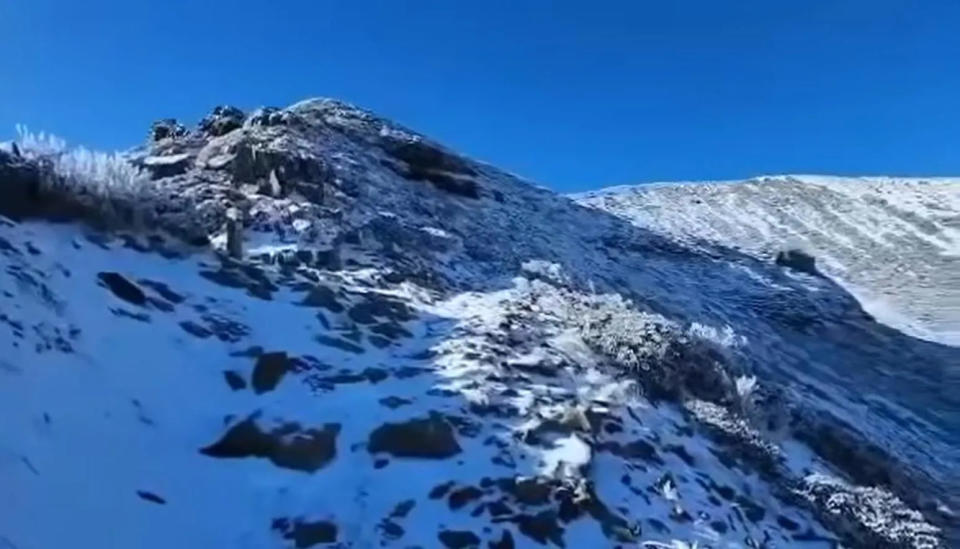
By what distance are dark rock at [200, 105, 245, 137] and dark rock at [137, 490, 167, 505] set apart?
999 centimetres

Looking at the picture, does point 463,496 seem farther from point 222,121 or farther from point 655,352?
point 222,121

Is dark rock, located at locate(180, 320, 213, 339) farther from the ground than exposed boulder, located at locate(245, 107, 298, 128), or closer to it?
closer to it

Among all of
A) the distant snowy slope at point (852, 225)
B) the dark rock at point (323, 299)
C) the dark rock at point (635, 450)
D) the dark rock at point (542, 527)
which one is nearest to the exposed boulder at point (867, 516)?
the dark rock at point (635, 450)

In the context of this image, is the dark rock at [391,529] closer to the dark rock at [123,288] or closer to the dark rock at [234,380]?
the dark rock at [234,380]

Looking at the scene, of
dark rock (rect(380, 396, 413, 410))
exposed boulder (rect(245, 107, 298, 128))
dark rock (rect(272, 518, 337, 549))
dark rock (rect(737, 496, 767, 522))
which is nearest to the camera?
dark rock (rect(272, 518, 337, 549))

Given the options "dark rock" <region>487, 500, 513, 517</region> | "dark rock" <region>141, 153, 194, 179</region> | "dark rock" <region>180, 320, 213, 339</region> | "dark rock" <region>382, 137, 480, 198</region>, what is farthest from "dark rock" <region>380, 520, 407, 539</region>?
"dark rock" <region>382, 137, 480, 198</region>

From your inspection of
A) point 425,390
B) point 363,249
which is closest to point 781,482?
point 425,390

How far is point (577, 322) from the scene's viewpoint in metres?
12.6

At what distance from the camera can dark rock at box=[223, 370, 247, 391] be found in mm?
9026

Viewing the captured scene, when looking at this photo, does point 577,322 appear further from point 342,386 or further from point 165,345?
point 165,345

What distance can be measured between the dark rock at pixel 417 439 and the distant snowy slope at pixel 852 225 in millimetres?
18336

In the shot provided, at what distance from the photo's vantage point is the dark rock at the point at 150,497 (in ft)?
23.9

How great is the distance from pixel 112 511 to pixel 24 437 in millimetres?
760

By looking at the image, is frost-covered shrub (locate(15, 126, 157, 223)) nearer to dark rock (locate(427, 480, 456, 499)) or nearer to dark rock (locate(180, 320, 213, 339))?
dark rock (locate(180, 320, 213, 339))
